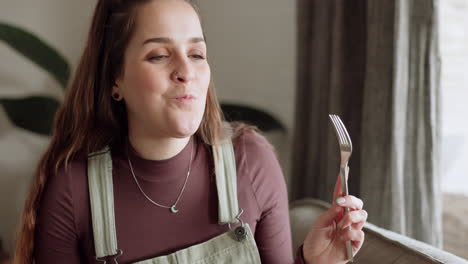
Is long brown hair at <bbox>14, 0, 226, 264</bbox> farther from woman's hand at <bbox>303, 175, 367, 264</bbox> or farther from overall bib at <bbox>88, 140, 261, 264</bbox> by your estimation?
woman's hand at <bbox>303, 175, 367, 264</bbox>

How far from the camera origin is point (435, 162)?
55.7 inches

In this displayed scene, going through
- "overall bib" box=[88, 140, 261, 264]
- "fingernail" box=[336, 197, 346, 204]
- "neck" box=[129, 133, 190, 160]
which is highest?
"neck" box=[129, 133, 190, 160]

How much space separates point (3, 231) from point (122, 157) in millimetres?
1778

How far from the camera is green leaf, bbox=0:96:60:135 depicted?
2334 mm

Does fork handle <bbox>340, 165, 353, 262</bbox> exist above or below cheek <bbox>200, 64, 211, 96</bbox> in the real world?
below

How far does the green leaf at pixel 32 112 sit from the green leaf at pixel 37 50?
137mm

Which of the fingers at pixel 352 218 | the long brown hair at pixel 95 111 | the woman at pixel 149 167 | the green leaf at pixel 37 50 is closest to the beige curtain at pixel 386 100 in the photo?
the woman at pixel 149 167

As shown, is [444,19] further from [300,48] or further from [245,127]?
[245,127]

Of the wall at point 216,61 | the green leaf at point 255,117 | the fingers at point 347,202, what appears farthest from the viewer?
the wall at point 216,61

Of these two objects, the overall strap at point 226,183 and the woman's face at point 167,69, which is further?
the overall strap at point 226,183

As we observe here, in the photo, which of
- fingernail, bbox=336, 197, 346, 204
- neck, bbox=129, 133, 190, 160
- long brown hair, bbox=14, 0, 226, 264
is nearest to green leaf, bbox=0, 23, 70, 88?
long brown hair, bbox=14, 0, 226, 264

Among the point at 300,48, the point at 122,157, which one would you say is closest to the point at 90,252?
the point at 122,157

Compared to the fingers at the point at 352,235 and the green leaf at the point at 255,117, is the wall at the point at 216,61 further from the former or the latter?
the fingers at the point at 352,235

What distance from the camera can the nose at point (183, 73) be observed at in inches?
39.8
